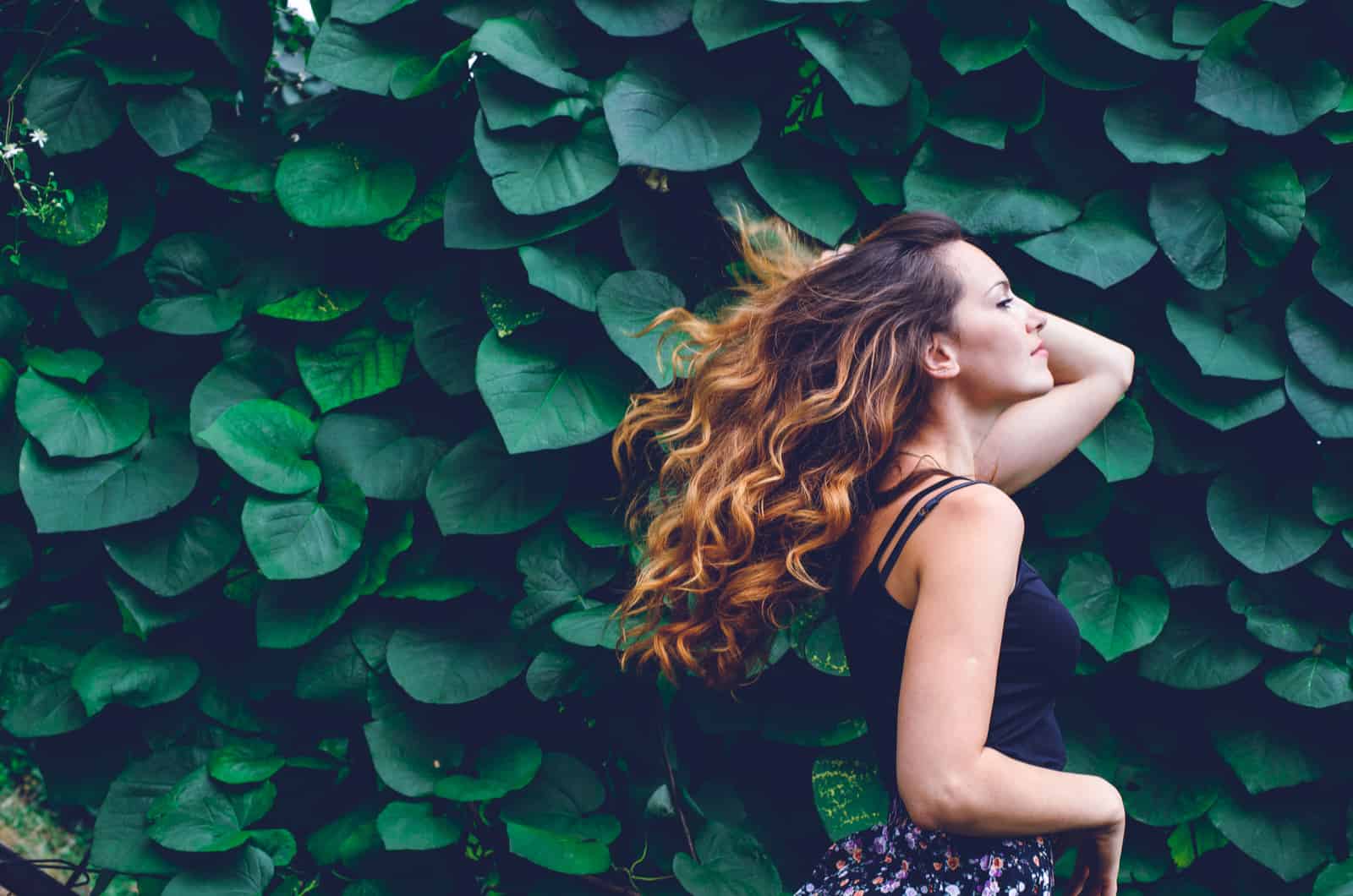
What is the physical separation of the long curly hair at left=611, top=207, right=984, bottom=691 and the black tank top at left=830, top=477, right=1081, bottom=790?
0.10 m

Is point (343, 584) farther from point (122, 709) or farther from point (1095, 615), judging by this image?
point (1095, 615)

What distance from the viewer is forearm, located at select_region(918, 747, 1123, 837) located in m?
1.18

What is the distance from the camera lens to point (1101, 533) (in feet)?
6.35

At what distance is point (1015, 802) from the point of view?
3.93 feet

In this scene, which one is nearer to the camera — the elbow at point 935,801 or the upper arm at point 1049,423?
the elbow at point 935,801

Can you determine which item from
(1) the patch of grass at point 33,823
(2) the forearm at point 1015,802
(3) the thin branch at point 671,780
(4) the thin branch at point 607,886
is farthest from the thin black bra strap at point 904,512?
(1) the patch of grass at point 33,823

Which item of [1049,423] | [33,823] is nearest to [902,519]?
[1049,423]

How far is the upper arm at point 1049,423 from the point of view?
5.59ft

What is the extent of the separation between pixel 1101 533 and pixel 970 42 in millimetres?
895

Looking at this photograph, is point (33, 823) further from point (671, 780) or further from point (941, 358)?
point (941, 358)

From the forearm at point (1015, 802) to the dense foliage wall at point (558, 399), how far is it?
573 millimetres

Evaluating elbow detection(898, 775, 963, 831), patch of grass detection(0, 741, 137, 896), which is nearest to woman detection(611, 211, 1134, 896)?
elbow detection(898, 775, 963, 831)

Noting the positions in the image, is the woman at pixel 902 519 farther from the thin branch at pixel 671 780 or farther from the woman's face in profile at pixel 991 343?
the thin branch at pixel 671 780

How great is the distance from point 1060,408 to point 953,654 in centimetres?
67
